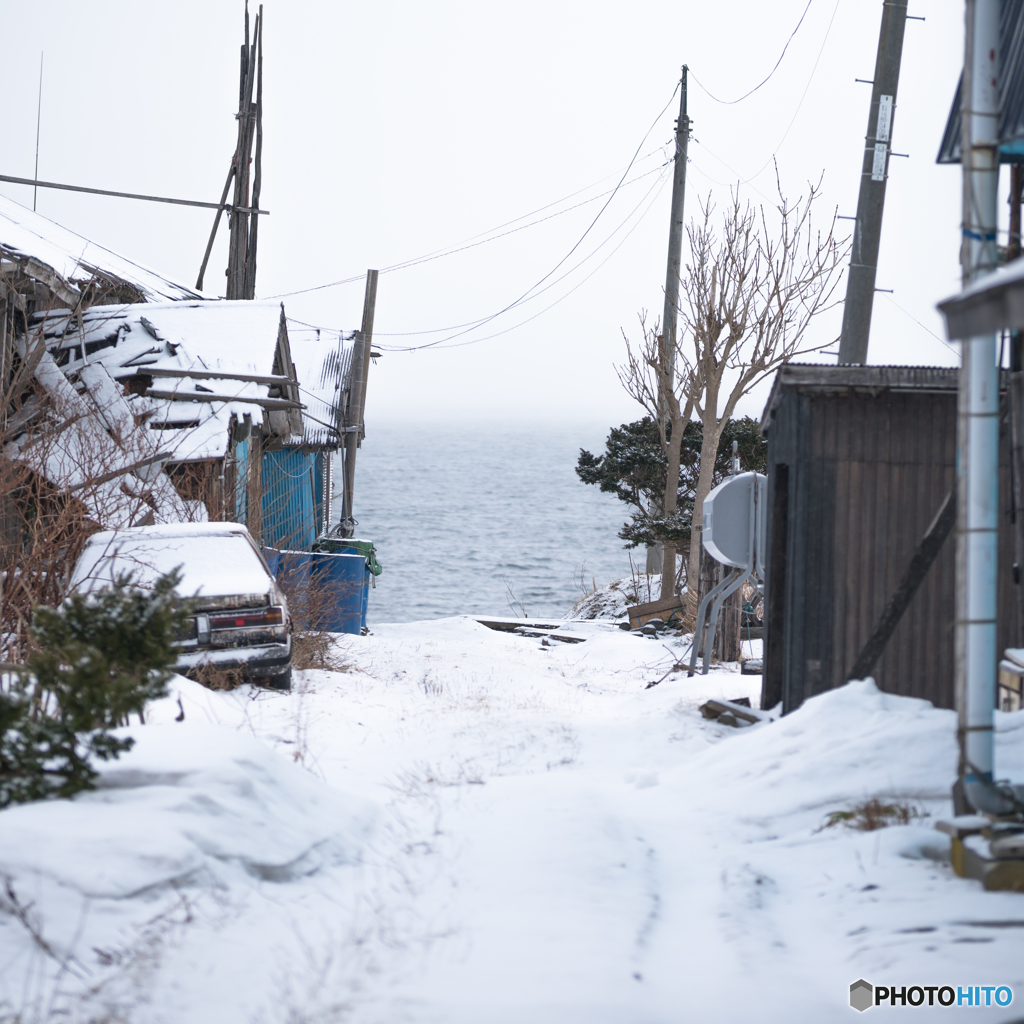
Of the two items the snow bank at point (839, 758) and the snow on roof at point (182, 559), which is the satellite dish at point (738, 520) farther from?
the snow on roof at point (182, 559)

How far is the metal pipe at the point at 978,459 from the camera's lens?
4.50m

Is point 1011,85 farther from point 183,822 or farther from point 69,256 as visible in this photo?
point 69,256

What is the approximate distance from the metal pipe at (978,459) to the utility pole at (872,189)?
21.2 feet

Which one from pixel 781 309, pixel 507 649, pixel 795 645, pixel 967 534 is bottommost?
pixel 507 649

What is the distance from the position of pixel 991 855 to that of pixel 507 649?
11242 millimetres

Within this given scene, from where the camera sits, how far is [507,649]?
49.9 ft

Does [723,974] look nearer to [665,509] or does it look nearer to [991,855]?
[991,855]

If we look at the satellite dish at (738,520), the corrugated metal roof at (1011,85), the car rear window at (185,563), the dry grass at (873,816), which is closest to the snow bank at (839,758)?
the dry grass at (873,816)

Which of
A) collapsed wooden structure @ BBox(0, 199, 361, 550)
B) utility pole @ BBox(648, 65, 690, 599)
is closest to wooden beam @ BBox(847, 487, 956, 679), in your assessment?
collapsed wooden structure @ BBox(0, 199, 361, 550)

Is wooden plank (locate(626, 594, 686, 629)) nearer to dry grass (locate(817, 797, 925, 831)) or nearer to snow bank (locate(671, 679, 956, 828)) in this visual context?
snow bank (locate(671, 679, 956, 828))

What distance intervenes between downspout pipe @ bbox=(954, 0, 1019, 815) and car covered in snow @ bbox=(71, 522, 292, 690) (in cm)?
605

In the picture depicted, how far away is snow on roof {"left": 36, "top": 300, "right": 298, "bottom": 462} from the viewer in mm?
12844

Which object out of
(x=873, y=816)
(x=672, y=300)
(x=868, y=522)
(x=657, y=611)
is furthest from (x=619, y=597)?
(x=873, y=816)

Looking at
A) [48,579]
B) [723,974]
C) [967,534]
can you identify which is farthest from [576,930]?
[48,579]
